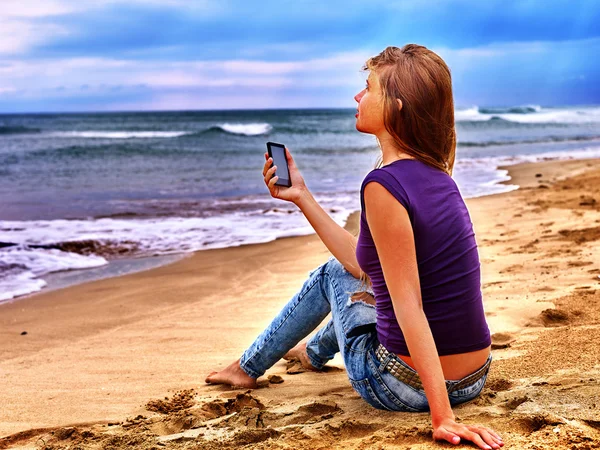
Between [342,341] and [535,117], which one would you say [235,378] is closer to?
[342,341]

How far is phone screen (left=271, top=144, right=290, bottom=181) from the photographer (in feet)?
9.97

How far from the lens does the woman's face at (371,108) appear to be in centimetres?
227

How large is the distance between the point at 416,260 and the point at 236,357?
6.62ft

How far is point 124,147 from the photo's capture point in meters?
29.2

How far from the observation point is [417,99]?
7.25ft

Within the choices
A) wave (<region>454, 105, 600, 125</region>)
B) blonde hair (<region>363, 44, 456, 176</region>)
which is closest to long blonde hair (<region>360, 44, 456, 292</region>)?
blonde hair (<region>363, 44, 456, 176</region>)

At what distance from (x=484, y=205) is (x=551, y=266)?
4.59m

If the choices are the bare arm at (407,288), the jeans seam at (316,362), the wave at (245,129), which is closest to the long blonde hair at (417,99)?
the bare arm at (407,288)

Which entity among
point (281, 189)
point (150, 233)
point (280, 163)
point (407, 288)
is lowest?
point (150, 233)

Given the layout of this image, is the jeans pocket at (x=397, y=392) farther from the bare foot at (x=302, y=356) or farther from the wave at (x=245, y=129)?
the wave at (x=245, y=129)

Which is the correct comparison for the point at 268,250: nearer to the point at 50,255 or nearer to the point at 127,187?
the point at 50,255

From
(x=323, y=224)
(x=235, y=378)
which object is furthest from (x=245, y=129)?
(x=323, y=224)

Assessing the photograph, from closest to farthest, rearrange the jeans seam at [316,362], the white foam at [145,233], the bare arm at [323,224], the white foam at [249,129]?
the bare arm at [323,224] → the jeans seam at [316,362] → the white foam at [145,233] → the white foam at [249,129]

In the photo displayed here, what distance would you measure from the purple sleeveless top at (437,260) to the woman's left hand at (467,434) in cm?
29
